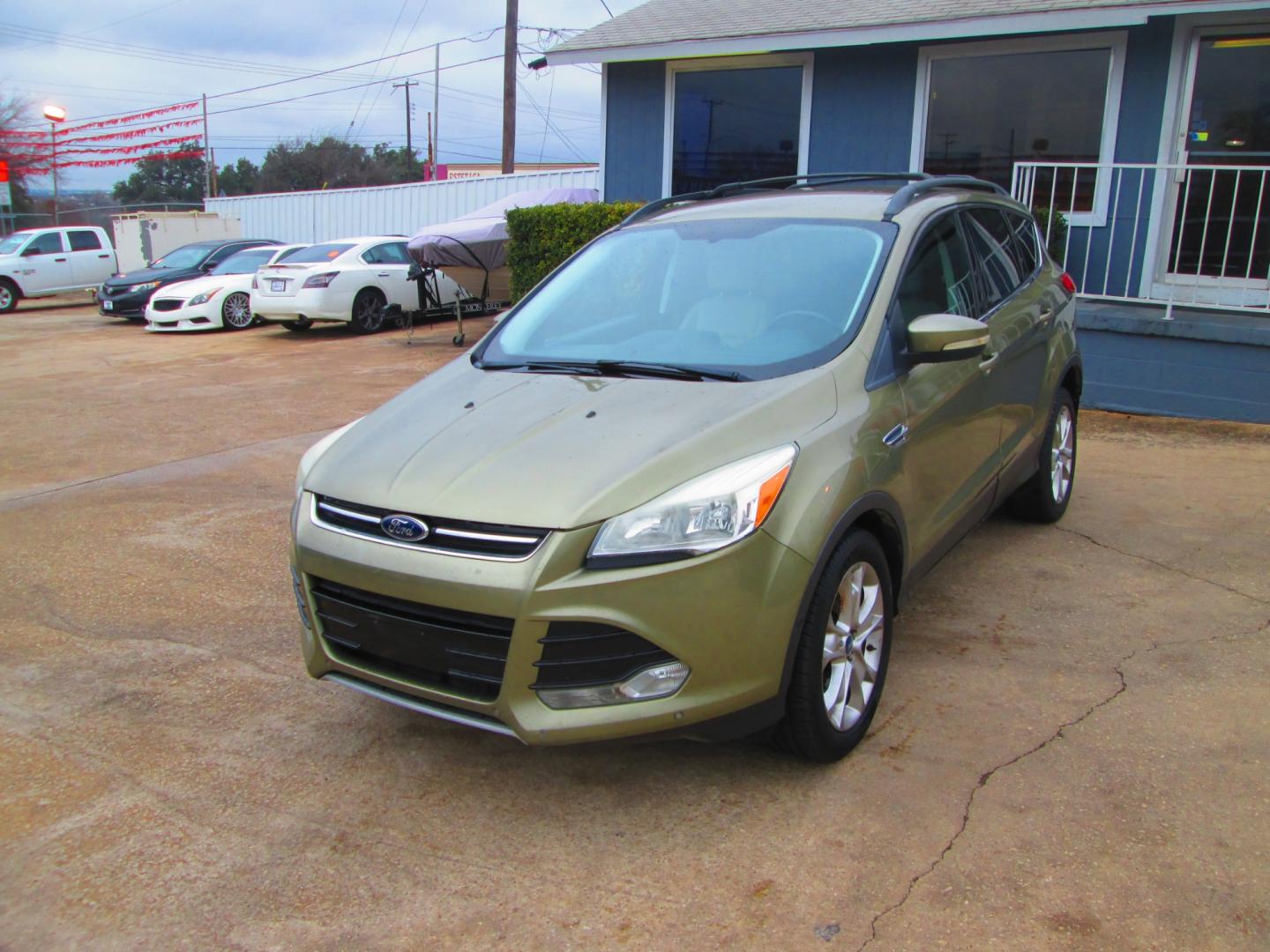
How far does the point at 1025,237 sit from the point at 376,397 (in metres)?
6.66

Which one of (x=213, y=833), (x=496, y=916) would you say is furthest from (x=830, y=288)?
(x=213, y=833)

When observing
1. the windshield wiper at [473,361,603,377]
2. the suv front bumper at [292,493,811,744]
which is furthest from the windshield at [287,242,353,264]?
the suv front bumper at [292,493,811,744]

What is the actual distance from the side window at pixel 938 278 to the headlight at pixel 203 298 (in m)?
15.0

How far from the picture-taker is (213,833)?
2.89 m

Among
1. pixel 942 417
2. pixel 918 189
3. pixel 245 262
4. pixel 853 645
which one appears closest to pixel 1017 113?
pixel 918 189

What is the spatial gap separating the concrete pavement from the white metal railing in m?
4.76

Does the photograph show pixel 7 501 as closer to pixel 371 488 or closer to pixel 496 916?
pixel 371 488

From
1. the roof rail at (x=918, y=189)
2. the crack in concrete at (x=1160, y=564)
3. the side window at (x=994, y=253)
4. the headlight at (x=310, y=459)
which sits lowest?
the crack in concrete at (x=1160, y=564)

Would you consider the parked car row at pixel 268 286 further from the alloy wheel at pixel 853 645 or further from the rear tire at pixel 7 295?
the alloy wheel at pixel 853 645

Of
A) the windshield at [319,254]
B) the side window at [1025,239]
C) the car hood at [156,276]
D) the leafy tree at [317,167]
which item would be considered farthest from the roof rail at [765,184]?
the leafy tree at [317,167]

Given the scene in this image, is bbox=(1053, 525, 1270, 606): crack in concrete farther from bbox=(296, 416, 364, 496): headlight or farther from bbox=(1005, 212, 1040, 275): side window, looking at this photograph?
bbox=(296, 416, 364, 496): headlight

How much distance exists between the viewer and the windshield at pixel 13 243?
70.8 ft

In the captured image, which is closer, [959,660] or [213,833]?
[213,833]

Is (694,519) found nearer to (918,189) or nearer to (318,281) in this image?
(918,189)
